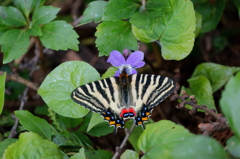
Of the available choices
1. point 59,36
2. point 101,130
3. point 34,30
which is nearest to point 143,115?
point 101,130

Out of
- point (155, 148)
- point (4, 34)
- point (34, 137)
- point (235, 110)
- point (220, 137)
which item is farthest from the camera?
point (4, 34)

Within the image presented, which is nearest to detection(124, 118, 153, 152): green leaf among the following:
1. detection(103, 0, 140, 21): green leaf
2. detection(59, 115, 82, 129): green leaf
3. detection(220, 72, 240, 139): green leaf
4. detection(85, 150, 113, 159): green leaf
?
detection(85, 150, 113, 159): green leaf

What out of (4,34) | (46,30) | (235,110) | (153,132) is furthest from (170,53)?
(4,34)

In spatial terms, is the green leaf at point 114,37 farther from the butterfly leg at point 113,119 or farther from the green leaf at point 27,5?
the green leaf at point 27,5

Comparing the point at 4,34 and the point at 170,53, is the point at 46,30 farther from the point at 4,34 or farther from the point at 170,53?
the point at 170,53

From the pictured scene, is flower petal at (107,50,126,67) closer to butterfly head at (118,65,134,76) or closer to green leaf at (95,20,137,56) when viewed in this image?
butterfly head at (118,65,134,76)

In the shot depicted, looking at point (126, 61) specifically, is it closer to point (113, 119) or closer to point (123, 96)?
point (123, 96)

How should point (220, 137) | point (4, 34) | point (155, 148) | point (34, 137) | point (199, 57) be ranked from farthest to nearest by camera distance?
point (199, 57)
point (4, 34)
point (220, 137)
point (34, 137)
point (155, 148)
